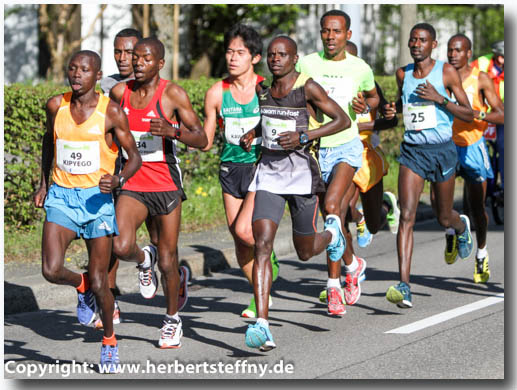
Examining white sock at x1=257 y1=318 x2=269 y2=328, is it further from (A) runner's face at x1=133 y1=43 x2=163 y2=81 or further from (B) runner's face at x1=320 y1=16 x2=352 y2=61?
(B) runner's face at x1=320 y1=16 x2=352 y2=61

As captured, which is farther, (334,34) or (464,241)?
(464,241)

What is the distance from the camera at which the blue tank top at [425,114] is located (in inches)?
344

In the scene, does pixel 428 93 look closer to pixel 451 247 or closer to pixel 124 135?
pixel 451 247

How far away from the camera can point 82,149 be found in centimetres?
674

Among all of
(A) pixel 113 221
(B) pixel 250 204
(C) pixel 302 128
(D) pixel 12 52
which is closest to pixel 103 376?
(A) pixel 113 221

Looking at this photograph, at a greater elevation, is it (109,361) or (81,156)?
(81,156)

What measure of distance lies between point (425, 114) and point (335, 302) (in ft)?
5.47

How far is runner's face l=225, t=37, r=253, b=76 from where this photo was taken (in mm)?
7996

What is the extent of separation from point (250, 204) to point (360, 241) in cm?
329

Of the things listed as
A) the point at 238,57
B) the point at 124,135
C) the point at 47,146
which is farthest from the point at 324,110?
the point at 47,146

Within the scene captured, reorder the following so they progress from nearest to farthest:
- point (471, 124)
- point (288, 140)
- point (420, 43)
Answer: point (288, 140) → point (420, 43) → point (471, 124)

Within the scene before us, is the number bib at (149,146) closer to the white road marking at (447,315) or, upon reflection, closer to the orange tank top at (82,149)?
the orange tank top at (82,149)

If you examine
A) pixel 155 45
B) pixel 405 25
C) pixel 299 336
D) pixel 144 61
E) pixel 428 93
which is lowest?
pixel 299 336

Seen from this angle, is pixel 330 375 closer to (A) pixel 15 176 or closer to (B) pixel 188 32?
(A) pixel 15 176
